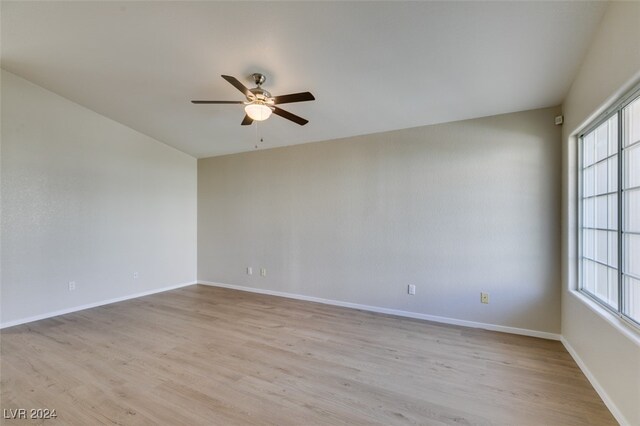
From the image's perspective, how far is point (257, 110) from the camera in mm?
2711

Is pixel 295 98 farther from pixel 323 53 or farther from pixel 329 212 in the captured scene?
pixel 329 212

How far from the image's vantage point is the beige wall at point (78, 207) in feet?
11.7

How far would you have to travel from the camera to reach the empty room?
6.70 feet

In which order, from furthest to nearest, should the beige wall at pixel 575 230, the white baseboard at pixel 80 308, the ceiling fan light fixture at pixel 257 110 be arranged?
the white baseboard at pixel 80 308, the ceiling fan light fixture at pixel 257 110, the beige wall at pixel 575 230

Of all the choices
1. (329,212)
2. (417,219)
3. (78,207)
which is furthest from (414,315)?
(78,207)

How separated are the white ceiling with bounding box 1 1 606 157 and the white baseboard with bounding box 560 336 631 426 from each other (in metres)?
2.52

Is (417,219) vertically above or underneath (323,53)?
underneath

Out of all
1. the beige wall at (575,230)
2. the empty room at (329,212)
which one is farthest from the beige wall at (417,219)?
the beige wall at (575,230)

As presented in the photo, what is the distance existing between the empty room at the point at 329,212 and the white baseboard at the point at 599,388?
2cm

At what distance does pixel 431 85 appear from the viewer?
2914 mm

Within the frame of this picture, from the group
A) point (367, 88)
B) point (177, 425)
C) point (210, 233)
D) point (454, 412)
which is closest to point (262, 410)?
point (177, 425)

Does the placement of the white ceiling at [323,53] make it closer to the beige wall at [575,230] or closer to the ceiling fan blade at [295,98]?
the beige wall at [575,230]

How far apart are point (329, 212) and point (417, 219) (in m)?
1.31

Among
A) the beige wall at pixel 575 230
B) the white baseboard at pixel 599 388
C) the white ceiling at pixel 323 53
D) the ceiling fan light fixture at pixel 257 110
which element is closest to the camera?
the beige wall at pixel 575 230
